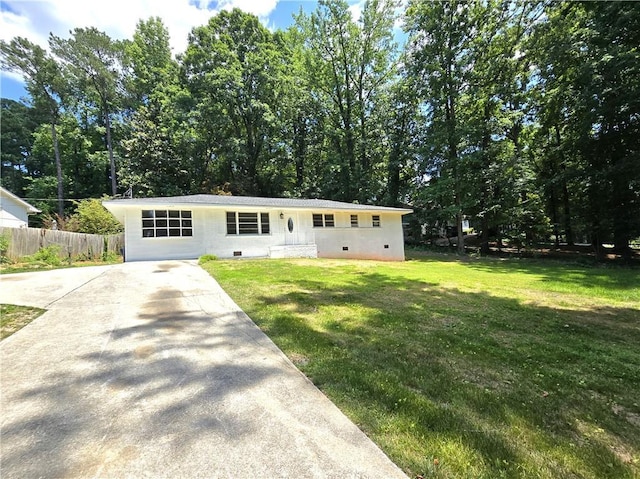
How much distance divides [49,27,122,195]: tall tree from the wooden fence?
14.7 metres

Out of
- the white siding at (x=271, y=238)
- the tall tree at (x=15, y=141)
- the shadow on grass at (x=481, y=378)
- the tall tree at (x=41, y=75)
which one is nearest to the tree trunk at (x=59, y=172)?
the tall tree at (x=41, y=75)

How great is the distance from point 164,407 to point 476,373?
9.54 ft

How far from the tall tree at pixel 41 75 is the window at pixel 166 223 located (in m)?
21.5

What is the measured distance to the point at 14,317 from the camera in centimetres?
444

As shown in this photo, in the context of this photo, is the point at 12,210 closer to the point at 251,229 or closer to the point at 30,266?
the point at 30,266

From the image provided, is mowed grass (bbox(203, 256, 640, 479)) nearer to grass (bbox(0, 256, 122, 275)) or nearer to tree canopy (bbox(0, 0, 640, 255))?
grass (bbox(0, 256, 122, 275))

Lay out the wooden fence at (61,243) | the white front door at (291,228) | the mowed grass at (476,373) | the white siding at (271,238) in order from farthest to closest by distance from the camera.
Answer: the white front door at (291,228) → the white siding at (271,238) → the wooden fence at (61,243) → the mowed grass at (476,373)

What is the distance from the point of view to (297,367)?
309cm

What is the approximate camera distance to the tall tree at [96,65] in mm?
25625

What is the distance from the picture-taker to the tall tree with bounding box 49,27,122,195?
84.1 feet

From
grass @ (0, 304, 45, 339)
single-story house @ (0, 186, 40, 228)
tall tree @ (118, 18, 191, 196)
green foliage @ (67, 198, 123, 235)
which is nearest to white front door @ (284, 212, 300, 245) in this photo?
grass @ (0, 304, 45, 339)

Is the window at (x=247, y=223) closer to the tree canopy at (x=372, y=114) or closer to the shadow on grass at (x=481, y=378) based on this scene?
the shadow on grass at (x=481, y=378)

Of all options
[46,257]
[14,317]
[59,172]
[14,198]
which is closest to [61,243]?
[46,257]

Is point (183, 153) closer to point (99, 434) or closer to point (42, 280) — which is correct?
point (42, 280)
